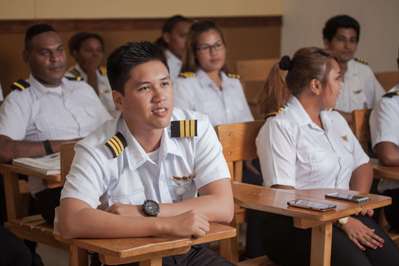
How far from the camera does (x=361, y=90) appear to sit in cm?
476

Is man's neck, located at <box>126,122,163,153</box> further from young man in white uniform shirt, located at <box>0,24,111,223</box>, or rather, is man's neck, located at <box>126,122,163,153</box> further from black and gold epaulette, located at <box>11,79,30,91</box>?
black and gold epaulette, located at <box>11,79,30,91</box>

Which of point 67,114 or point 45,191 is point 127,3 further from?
point 45,191

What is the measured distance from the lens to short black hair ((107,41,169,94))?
229 centimetres

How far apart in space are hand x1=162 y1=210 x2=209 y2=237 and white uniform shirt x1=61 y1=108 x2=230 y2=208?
28 centimetres

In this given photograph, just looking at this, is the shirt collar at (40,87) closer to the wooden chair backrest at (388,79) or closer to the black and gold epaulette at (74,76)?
the black and gold epaulette at (74,76)

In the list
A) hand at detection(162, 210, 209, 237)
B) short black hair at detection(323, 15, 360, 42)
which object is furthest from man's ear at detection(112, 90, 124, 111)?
short black hair at detection(323, 15, 360, 42)

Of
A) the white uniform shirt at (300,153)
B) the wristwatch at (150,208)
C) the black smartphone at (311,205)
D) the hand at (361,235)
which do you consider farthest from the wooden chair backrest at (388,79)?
the wristwatch at (150,208)

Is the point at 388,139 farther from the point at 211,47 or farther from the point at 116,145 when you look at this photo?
the point at 116,145

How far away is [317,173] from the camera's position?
9.59ft

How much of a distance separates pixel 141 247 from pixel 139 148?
0.47 meters

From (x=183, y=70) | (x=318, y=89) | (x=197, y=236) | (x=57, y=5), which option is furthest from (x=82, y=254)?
(x=57, y=5)

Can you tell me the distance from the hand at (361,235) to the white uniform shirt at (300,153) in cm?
29

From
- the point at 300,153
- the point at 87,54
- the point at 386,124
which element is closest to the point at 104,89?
the point at 87,54

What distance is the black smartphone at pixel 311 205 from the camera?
2285 mm
